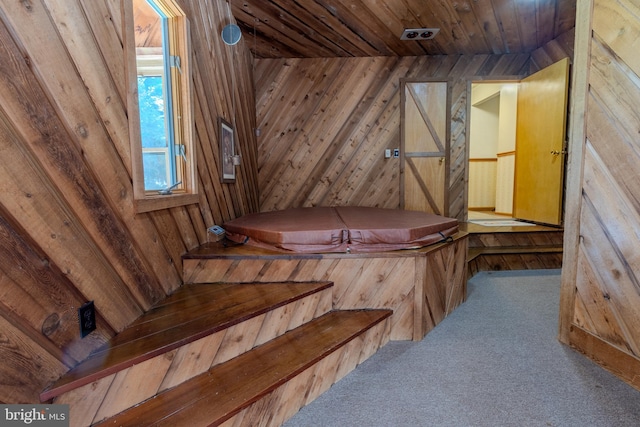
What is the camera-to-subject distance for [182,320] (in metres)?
1.35

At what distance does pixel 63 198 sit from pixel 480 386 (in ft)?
6.39

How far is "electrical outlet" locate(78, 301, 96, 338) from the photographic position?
3.61 ft

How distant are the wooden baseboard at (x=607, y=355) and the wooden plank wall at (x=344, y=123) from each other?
2.51 m

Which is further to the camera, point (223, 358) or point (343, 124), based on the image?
point (343, 124)

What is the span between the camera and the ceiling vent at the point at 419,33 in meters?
3.23

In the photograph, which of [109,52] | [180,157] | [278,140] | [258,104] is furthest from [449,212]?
[109,52]

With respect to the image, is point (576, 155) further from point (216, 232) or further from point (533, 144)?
point (533, 144)

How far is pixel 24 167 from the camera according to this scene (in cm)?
92

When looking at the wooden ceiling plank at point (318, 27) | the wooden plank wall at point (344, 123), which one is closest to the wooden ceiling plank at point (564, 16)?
the wooden plank wall at point (344, 123)

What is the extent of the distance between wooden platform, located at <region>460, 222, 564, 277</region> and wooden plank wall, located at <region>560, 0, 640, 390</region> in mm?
1444

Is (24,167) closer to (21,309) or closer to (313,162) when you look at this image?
(21,309)

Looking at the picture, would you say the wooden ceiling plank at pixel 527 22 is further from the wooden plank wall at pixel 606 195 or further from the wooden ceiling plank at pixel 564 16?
the wooden plank wall at pixel 606 195

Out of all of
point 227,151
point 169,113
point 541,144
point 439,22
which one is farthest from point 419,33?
point 169,113

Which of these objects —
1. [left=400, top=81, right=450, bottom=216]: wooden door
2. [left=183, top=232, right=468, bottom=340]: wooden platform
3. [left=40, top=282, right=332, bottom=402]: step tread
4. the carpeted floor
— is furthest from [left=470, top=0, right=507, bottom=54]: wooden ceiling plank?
[left=40, top=282, right=332, bottom=402]: step tread
